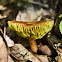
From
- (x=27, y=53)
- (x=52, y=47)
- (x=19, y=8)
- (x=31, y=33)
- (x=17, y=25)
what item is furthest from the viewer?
(x=19, y=8)

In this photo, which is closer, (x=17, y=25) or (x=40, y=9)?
Result: (x=17, y=25)

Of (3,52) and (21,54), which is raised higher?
(3,52)

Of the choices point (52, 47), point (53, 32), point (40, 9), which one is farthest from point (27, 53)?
point (40, 9)

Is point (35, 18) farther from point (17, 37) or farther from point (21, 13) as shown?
point (17, 37)

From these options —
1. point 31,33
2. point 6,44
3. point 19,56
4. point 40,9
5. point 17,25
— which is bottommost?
point 19,56

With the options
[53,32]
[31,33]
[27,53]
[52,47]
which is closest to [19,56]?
[27,53]

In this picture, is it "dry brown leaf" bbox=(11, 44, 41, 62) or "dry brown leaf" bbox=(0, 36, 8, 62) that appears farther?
"dry brown leaf" bbox=(11, 44, 41, 62)

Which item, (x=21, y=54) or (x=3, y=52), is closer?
(x=3, y=52)

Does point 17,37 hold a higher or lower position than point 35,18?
lower

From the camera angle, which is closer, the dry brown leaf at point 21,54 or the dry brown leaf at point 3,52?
the dry brown leaf at point 3,52

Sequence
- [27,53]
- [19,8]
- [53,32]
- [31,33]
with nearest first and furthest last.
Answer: [31,33] < [27,53] < [53,32] < [19,8]
